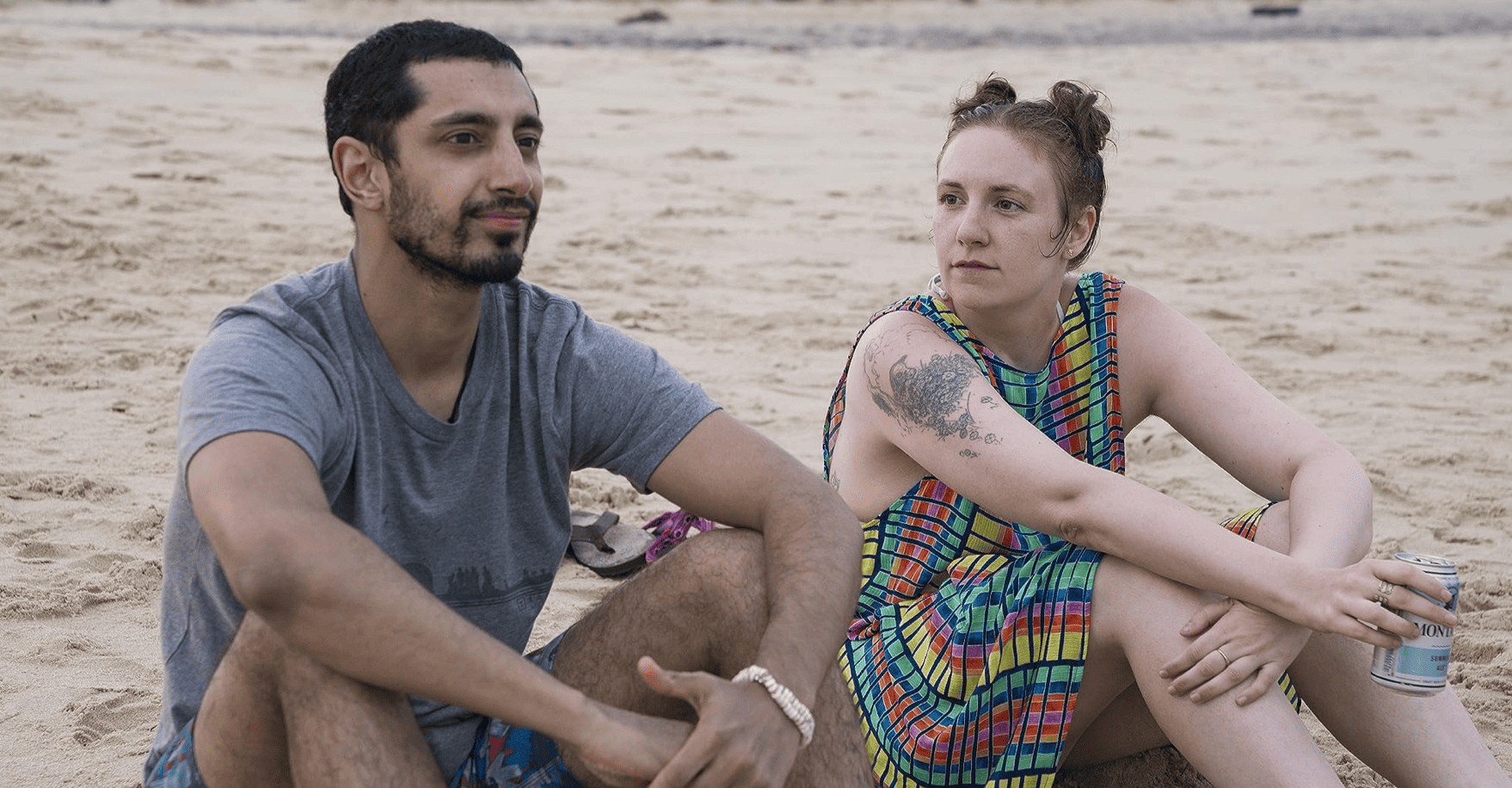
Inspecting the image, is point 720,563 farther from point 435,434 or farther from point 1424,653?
point 1424,653

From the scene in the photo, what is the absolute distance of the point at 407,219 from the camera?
7.69 ft

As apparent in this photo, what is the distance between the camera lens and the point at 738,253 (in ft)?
23.6

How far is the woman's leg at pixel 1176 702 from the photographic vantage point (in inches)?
94.7

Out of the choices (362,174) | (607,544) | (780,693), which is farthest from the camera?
(607,544)

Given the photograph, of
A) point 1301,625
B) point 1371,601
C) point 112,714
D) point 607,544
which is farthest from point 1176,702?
point 112,714

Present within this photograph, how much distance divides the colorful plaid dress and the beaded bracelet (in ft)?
1.74

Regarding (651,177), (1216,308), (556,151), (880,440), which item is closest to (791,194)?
(651,177)

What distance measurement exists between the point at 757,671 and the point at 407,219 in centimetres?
92

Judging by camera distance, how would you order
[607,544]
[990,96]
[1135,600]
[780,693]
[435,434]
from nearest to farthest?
[780,693] < [435,434] < [1135,600] < [990,96] < [607,544]

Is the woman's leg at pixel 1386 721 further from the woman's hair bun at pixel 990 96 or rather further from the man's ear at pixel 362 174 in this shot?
the man's ear at pixel 362 174

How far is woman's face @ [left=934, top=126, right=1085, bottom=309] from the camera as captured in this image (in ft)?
9.21

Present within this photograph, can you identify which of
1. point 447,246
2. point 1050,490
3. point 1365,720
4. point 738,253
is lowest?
point 738,253

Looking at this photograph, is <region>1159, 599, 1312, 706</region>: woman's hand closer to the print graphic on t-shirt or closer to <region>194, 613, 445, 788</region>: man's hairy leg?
the print graphic on t-shirt

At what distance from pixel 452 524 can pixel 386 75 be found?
0.74 m
